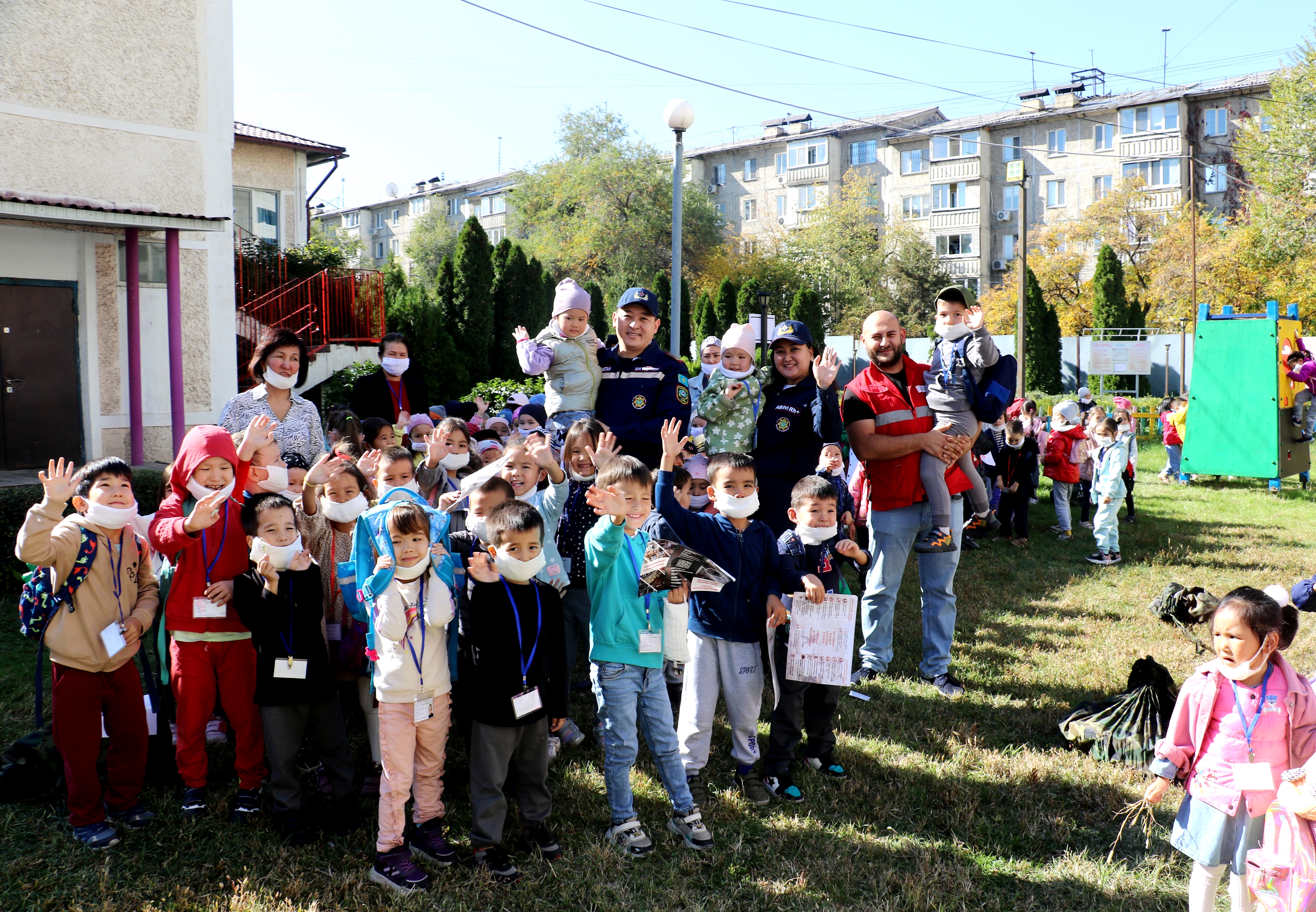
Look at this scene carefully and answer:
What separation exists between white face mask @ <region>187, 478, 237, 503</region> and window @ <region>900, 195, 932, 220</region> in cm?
5048

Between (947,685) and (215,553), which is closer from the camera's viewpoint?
(215,553)

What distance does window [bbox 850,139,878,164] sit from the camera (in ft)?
171

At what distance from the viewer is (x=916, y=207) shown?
5056 centimetres

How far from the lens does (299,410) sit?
5355mm

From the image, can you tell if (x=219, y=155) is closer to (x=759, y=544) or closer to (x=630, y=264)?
(x=759, y=544)

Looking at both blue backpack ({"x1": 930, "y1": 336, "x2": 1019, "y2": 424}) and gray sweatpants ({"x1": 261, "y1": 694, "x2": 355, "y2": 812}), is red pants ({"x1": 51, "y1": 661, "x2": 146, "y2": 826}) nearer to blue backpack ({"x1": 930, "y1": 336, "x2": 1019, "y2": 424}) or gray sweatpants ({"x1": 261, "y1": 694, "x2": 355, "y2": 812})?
gray sweatpants ({"x1": 261, "y1": 694, "x2": 355, "y2": 812})

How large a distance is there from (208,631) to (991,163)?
168 ft

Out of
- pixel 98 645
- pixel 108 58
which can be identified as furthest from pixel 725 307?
pixel 98 645

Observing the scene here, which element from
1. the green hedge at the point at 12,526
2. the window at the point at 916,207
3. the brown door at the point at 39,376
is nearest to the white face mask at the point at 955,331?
the green hedge at the point at 12,526

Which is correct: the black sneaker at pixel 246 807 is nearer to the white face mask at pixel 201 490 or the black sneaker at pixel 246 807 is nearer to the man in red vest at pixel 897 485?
the white face mask at pixel 201 490


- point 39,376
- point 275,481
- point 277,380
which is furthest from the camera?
point 39,376

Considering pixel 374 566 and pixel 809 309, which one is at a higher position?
pixel 809 309

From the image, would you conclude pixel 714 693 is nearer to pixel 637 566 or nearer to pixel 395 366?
pixel 637 566

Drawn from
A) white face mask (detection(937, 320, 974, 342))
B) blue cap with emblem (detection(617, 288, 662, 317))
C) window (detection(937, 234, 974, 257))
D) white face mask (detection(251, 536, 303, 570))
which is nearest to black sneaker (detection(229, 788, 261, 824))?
white face mask (detection(251, 536, 303, 570))
